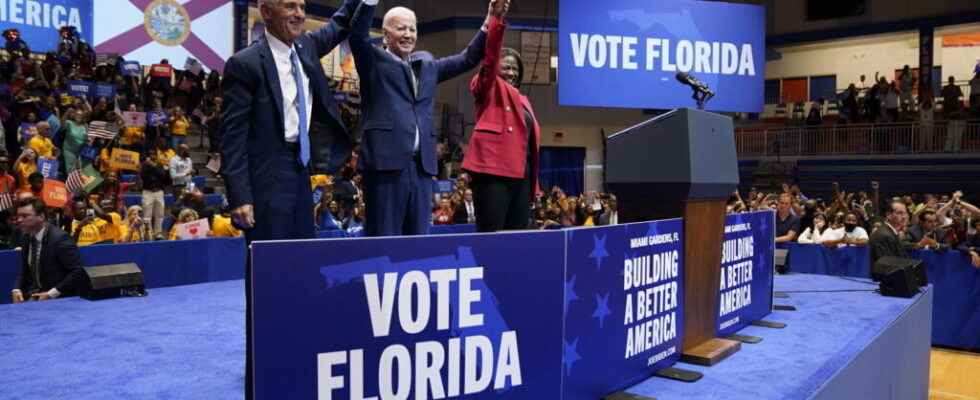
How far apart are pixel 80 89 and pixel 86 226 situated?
16.5 feet

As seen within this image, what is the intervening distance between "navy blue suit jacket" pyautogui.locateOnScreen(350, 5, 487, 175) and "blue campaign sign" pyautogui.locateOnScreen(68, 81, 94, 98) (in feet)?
33.3

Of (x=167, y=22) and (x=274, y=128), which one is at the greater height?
(x=167, y=22)

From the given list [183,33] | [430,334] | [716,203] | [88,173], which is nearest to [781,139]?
[183,33]

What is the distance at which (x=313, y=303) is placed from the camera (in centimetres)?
158

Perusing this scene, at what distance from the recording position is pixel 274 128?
2170 mm

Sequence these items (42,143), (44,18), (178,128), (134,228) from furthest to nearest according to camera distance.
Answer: (44,18), (178,128), (42,143), (134,228)

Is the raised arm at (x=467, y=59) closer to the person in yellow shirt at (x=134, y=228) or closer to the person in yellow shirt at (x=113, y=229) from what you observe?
the person in yellow shirt at (x=113, y=229)

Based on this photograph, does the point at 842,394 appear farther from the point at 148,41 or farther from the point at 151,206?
the point at 148,41

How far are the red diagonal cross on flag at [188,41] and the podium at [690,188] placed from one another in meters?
12.1

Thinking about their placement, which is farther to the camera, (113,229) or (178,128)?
(178,128)

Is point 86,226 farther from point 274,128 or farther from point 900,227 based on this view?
point 900,227

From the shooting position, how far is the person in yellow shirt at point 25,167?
26.3ft

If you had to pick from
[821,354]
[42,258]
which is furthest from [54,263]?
[821,354]

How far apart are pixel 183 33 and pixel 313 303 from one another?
14.7 m
